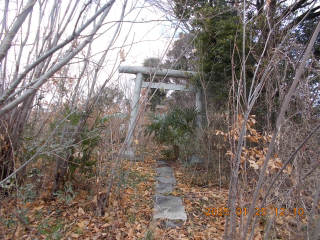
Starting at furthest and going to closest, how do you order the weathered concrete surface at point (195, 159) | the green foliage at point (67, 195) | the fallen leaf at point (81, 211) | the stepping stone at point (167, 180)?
1. the weathered concrete surface at point (195, 159)
2. the stepping stone at point (167, 180)
3. the fallen leaf at point (81, 211)
4. the green foliage at point (67, 195)

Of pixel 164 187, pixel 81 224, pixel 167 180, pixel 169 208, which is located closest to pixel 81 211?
pixel 81 224

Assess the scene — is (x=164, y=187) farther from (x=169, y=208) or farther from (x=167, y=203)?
(x=169, y=208)

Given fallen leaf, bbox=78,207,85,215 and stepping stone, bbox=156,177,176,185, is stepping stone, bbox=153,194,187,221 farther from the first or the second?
fallen leaf, bbox=78,207,85,215

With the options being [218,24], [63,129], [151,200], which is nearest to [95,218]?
[151,200]

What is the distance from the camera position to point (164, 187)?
3402 millimetres

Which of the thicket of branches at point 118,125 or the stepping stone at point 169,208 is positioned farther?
the stepping stone at point 169,208

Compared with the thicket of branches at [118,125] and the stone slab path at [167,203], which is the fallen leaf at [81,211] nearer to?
the thicket of branches at [118,125]

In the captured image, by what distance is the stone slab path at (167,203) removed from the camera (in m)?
2.39

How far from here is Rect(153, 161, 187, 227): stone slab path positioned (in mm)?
2389

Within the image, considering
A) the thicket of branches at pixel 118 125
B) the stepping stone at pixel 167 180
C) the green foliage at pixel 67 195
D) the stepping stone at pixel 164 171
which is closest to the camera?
the thicket of branches at pixel 118 125

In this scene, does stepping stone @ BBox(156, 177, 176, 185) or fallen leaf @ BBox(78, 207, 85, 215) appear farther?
stepping stone @ BBox(156, 177, 176, 185)

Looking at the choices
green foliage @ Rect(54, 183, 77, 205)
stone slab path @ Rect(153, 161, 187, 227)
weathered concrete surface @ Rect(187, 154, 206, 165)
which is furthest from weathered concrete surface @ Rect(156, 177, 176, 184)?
green foliage @ Rect(54, 183, 77, 205)

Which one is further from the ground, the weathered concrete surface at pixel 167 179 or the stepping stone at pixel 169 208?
the stepping stone at pixel 169 208

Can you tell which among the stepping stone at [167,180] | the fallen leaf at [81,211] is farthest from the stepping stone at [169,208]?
the fallen leaf at [81,211]
